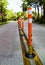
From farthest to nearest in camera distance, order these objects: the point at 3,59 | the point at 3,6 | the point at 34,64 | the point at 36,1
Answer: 1. the point at 3,6
2. the point at 36,1
3. the point at 3,59
4. the point at 34,64

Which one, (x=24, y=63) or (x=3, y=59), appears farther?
(x=3, y=59)

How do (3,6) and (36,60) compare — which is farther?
(3,6)

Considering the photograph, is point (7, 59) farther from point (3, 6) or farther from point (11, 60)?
point (3, 6)

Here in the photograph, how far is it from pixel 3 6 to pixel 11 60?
52297 mm

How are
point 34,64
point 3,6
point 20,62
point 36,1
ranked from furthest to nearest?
point 3,6 → point 36,1 → point 20,62 → point 34,64

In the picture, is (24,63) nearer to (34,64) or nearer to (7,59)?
(34,64)

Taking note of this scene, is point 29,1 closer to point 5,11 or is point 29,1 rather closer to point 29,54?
point 5,11

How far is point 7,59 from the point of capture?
18.1 ft

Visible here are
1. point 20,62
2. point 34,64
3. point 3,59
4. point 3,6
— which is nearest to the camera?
point 34,64

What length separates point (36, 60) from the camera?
5016mm

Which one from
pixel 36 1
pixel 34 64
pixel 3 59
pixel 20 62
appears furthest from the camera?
pixel 36 1

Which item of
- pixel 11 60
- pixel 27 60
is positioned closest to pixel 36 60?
pixel 27 60

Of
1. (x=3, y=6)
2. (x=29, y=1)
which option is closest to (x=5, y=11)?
(x=3, y=6)

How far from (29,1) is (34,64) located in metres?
50.1
